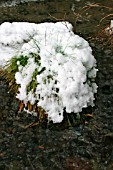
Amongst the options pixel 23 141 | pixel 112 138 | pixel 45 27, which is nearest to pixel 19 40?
pixel 45 27

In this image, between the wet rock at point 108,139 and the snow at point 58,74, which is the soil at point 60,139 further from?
the snow at point 58,74

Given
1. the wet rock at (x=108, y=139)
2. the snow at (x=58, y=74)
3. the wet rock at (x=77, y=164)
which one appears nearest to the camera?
the wet rock at (x=77, y=164)

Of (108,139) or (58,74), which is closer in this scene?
(108,139)

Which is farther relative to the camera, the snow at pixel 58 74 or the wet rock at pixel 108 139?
the snow at pixel 58 74

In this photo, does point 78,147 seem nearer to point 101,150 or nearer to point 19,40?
point 101,150

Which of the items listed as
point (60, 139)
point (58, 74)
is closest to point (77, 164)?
point (60, 139)

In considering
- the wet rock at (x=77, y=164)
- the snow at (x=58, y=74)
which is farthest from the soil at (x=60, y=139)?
the snow at (x=58, y=74)

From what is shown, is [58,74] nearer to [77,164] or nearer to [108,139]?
[108,139]

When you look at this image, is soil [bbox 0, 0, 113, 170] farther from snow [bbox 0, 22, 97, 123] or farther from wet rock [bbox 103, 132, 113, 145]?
snow [bbox 0, 22, 97, 123]

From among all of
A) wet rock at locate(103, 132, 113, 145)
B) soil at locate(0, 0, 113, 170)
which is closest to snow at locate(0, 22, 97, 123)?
soil at locate(0, 0, 113, 170)
